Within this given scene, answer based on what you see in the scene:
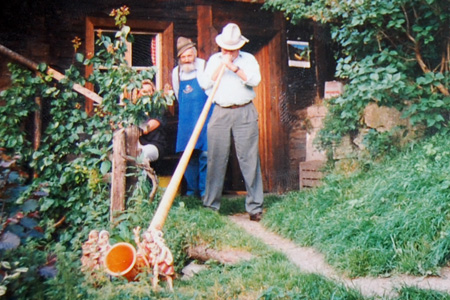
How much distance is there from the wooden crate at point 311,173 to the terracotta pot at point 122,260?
4.12 meters

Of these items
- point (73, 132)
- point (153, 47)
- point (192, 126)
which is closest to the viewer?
point (73, 132)

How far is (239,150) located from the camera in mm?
5887

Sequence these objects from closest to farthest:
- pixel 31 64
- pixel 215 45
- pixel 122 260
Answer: pixel 122 260 → pixel 31 64 → pixel 215 45

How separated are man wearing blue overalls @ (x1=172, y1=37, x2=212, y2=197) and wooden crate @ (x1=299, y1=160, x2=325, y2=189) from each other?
164 cm

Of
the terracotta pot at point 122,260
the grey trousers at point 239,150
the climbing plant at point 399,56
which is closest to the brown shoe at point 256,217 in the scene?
the grey trousers at point 239,150

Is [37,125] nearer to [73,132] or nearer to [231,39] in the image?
[73,132]

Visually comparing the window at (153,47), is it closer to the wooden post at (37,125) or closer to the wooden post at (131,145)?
the wooden post at (37,125)

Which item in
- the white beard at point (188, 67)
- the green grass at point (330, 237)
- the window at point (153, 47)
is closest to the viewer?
the green grass at point (330, 237)

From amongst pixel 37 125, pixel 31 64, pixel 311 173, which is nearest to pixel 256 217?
pixel 311 173

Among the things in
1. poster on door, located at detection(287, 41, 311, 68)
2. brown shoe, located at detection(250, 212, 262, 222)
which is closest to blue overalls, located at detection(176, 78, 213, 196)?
brown shoe, located at detection(250, 212, 262, 222)

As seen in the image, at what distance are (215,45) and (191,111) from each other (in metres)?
1.31

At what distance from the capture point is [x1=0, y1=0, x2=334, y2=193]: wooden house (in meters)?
6.79

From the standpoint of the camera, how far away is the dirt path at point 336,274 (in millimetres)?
3420

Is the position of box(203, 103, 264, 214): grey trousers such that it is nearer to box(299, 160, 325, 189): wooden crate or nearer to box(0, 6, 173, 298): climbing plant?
box(0, 6, 173, 298): climbing plant
